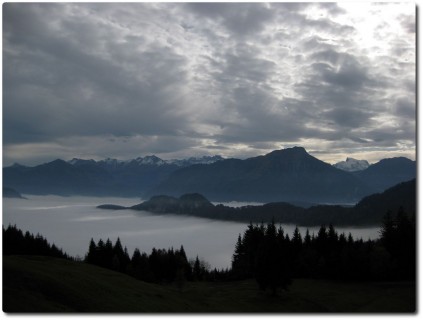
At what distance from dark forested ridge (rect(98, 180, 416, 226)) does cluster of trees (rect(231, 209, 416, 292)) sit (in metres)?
18.0

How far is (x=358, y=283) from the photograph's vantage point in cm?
6109

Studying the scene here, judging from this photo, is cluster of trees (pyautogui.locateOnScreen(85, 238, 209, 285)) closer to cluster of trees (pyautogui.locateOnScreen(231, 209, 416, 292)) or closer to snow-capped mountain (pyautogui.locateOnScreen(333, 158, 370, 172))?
cluster of trees (pyautogui.locateOnScreen(231, 209, 416, 292))

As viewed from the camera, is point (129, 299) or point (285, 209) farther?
point (285, 209)

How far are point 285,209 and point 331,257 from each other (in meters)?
91.8

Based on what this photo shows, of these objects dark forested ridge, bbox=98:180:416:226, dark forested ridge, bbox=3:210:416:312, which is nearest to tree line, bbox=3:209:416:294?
dark forested ridge, bbox=3:210:416:312

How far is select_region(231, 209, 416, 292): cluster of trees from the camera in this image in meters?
50.9

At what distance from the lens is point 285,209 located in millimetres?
162875

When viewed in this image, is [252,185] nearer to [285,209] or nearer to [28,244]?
[285,209]

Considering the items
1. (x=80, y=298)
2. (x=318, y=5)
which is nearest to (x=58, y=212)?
(x=80, y=298)

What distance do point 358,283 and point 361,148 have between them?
2544cm

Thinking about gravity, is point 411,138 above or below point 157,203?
above

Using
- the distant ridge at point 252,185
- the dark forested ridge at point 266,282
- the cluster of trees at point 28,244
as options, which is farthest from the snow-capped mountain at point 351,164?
the cluster of trees at point 28,244

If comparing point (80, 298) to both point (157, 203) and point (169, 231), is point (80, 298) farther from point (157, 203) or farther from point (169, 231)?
point (169, 231)

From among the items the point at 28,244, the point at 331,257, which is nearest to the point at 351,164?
the point at 331,257
